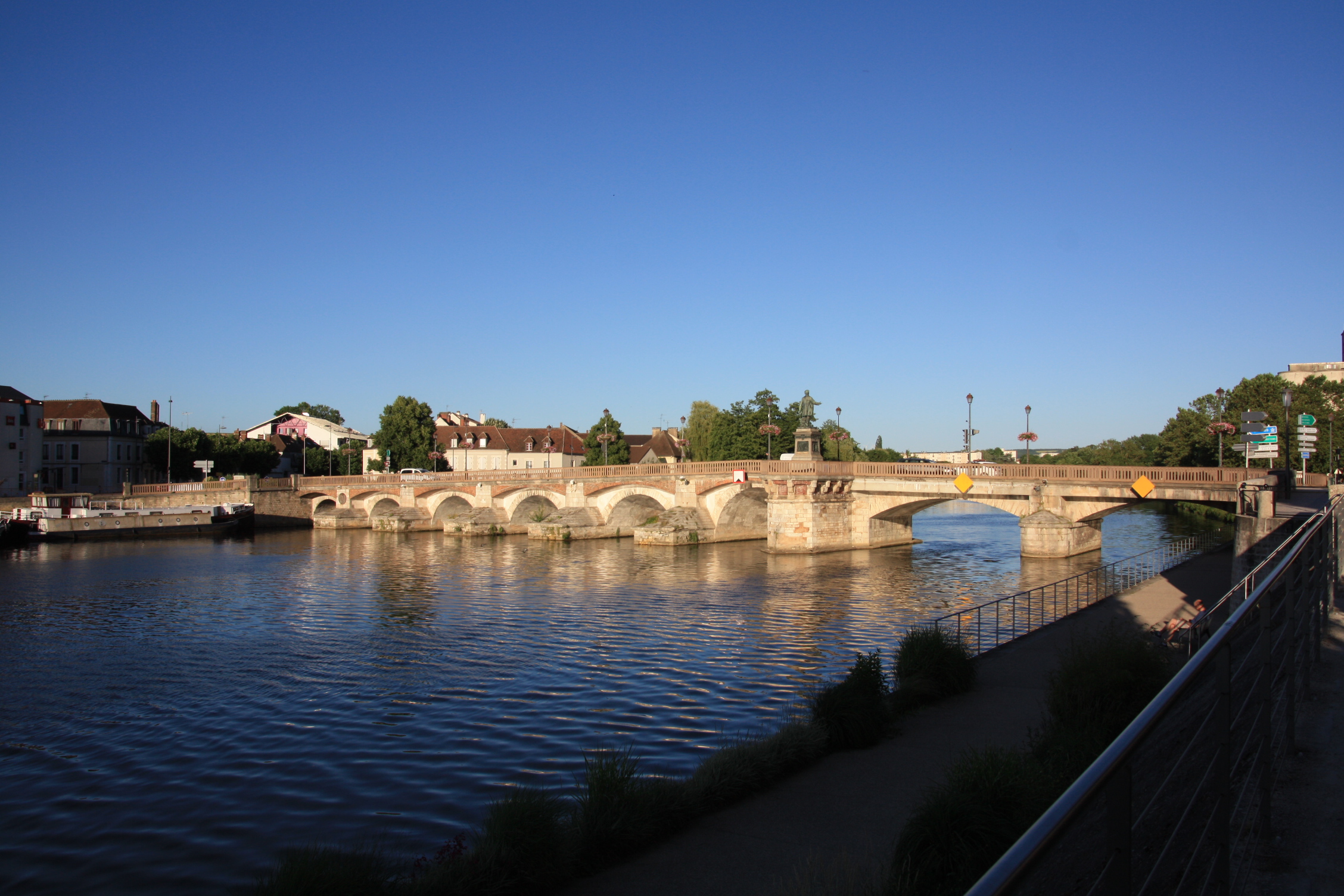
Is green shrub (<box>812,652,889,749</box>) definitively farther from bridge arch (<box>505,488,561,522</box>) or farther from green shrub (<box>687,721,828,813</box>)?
bridge arch (<box>505,488,561,522</box>)

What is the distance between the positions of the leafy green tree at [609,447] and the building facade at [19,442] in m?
43.9

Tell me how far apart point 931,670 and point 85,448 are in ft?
275

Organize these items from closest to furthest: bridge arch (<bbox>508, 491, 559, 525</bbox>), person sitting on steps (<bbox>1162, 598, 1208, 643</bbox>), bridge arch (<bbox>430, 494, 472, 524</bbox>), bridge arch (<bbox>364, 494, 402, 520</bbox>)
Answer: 1. person sitting on steps (<bbox>1162, 598, 1208, 643</bbox>)
2. bridge arch (<bbox>508, 491, 559, 525</bbox>)
3. bridge arch (<bbox>430, 494, 472, 524</bbox>)
4. bridge arch (<bbox>364, 494, 402, 520</bbox>)

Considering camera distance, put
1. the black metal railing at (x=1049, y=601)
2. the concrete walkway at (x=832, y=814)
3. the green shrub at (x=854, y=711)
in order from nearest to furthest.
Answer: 1. the concrete walkway at (x=832, y=814)
2. the green shrub at (x=854, y=711)
3. the black metal railing at (x=1049, y=601)

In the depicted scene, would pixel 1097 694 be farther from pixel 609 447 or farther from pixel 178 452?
pixel 178 452

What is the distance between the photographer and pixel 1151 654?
35.9 feet

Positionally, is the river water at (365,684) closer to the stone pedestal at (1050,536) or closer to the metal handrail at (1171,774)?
the stone pedestal at (1050,536)

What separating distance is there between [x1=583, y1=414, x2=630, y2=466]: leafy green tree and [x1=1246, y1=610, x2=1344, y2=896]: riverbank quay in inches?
2950

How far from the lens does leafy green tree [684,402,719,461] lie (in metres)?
79.2

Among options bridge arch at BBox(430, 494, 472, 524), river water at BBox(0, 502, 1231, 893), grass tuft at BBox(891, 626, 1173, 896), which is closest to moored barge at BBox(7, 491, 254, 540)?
bridge arch at BBox(430, 494, 472, 524)

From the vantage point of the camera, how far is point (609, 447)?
84.3 m

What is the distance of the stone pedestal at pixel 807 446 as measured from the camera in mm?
41156

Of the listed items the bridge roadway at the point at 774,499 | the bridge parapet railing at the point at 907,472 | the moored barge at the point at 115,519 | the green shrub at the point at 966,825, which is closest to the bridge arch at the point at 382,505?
the bridge roadway at the point at 774,499

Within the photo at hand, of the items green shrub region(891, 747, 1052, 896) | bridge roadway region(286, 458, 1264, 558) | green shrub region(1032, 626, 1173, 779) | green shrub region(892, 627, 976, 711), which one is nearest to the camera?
green shrub region(891, 747, 1052, 896)
